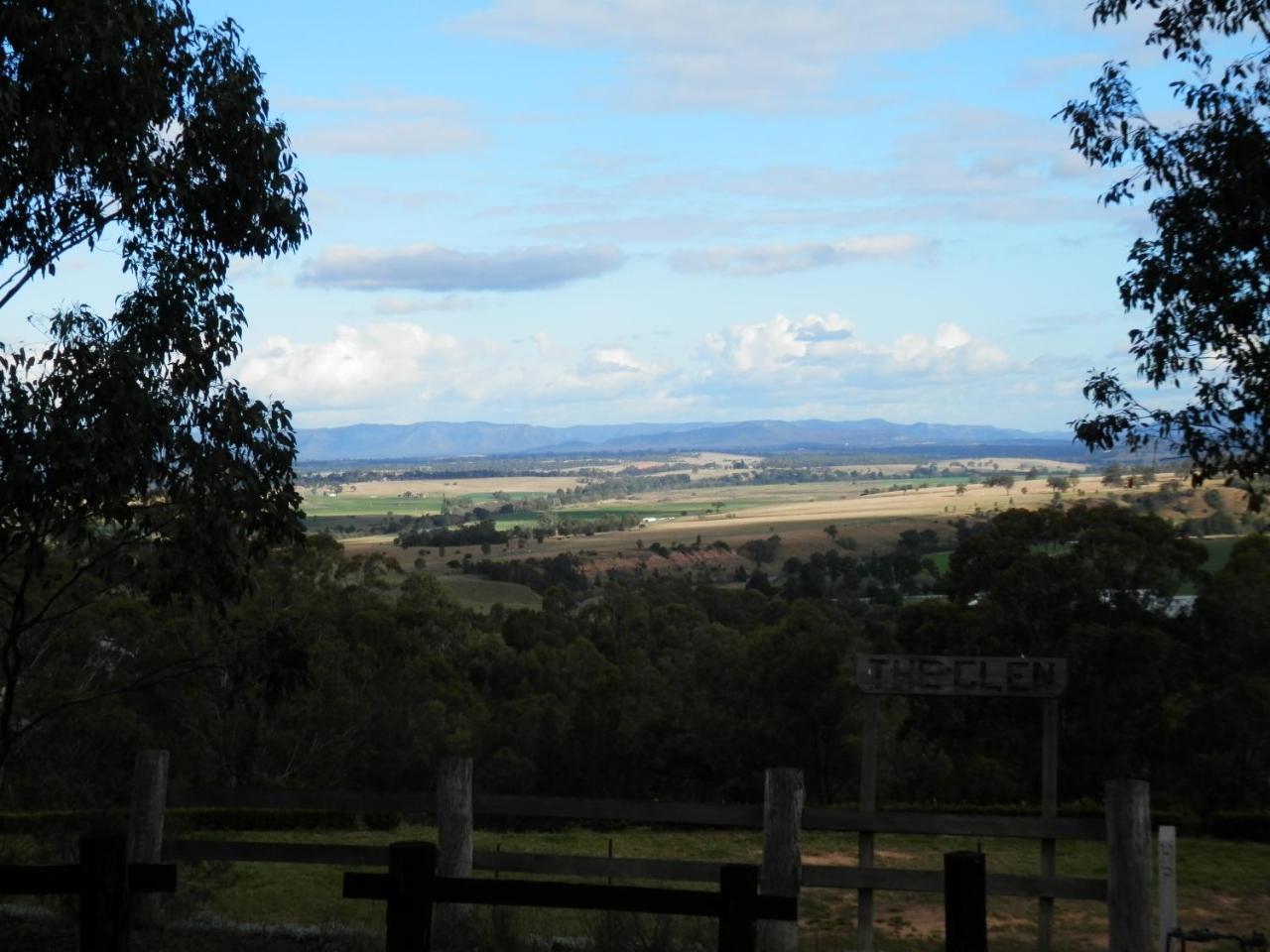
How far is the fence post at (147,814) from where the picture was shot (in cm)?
903

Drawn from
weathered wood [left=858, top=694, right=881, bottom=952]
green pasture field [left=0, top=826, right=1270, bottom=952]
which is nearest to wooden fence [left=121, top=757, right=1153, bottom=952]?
weathered wood [left=858, top=694, right=881, bottom=952]

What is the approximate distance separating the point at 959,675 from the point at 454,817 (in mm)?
3670

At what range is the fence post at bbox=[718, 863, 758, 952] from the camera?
5.37m

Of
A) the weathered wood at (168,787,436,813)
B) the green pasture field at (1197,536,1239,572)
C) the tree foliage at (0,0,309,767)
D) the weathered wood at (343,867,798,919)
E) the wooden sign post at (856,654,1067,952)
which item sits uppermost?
the tree foliage at (0,0,309,767)

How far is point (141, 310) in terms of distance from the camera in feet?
33.6

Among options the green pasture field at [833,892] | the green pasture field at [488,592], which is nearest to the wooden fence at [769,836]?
the green pasture field at [833,892]

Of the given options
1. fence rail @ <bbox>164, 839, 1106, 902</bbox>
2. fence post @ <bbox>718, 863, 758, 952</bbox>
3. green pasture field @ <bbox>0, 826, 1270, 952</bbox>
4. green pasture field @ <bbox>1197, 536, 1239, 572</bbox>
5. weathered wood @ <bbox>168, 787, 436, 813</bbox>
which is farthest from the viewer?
green pasture field @ <bbox>1197, 536, 1239, 572</bbox>

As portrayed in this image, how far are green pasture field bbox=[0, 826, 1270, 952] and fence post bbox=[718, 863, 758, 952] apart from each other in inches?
138

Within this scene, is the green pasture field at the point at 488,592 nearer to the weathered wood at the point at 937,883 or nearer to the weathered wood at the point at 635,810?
the weathered wood at the point at 635,810

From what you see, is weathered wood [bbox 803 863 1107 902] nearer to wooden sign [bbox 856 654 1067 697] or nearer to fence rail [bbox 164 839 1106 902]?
fence rail [bbox 164 839 1106 902]

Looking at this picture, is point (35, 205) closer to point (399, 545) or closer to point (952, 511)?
point (399, 545)

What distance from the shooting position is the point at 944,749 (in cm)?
3219

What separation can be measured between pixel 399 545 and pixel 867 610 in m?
53.4

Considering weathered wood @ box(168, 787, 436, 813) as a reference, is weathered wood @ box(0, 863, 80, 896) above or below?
above
